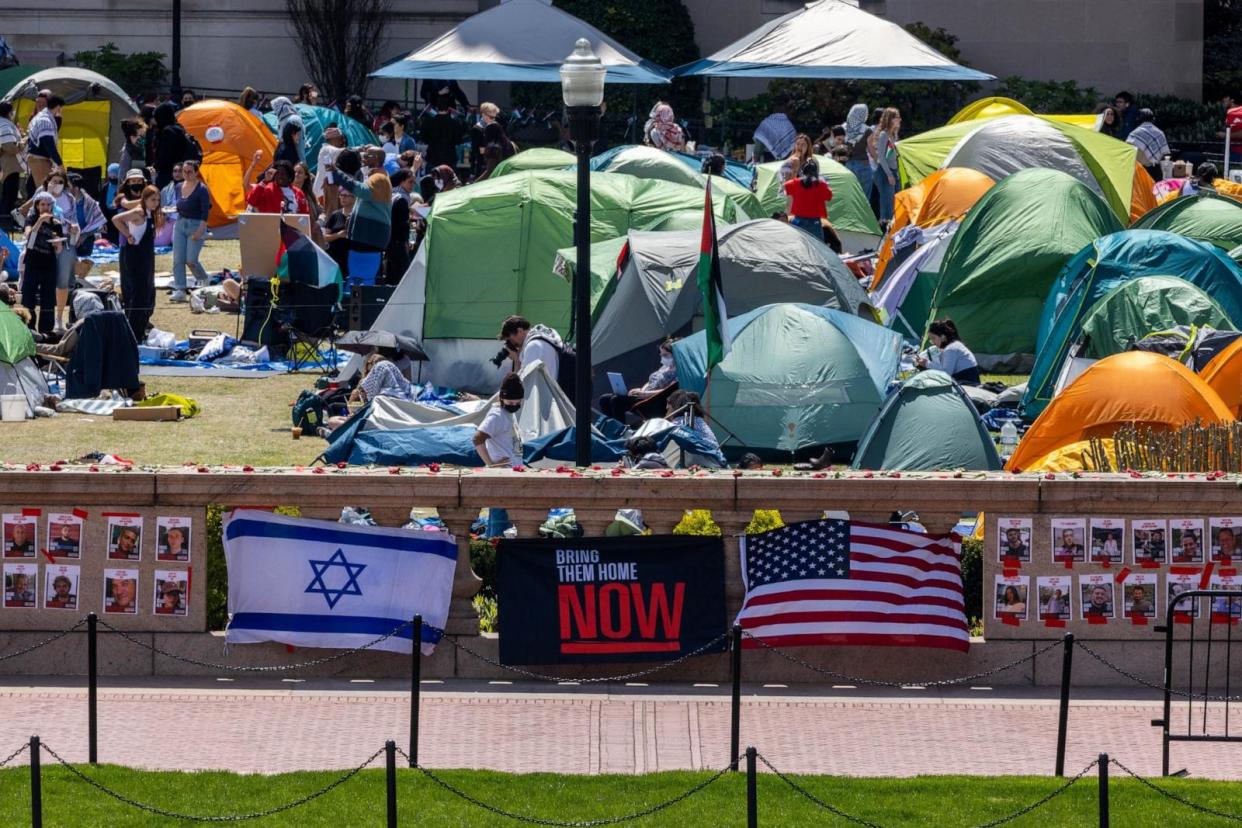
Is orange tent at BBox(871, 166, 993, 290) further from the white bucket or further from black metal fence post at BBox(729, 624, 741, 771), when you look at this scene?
black metal fence post at BBox(729, 624, 741, 771)

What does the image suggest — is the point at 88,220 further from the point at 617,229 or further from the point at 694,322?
the point at 694,322

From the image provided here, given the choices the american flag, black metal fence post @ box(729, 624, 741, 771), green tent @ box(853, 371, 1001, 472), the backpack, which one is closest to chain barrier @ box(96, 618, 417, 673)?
the american flag

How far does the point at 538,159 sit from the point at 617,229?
14.9 feet

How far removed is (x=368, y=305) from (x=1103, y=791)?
51.8 ft

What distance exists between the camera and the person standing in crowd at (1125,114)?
36125 millimetres

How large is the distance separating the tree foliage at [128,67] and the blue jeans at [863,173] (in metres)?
15.3

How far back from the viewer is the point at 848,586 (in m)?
12.1

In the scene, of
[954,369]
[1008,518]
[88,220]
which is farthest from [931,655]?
[88,220]

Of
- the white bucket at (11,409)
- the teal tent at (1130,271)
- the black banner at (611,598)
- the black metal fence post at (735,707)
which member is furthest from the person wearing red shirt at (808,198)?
the black metal fence post at (735,707)

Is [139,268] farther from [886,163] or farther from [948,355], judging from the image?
[886,163]

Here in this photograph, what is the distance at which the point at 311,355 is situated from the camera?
77.0 feet

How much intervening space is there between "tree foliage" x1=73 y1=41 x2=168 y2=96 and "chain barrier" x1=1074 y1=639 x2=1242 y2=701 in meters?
31.4

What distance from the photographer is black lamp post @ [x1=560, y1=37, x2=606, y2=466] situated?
51.1 feet

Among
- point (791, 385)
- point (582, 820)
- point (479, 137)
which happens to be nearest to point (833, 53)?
point (479, 137)
